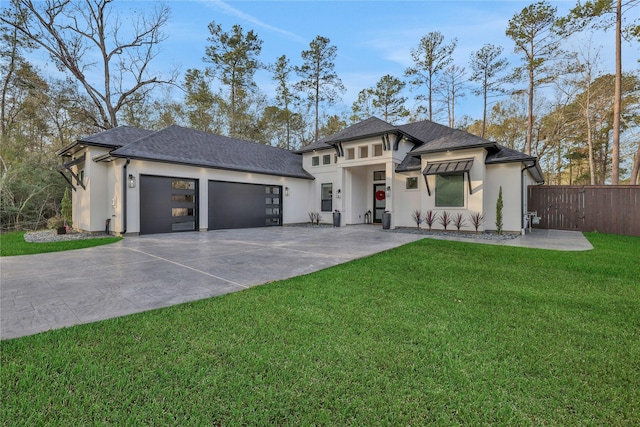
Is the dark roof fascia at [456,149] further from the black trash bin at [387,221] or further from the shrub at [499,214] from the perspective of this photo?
the black trash bin at [387,221]

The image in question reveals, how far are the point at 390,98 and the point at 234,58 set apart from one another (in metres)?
11.5

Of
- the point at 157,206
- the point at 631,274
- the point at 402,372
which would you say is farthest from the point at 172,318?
the point at 157,206

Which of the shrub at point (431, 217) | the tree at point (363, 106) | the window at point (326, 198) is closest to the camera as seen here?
the shrub at point (431, 217)

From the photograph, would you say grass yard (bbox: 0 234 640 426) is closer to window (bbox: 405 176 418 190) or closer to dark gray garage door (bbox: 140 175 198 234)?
dark gray garage door (bbox: 140 175 198 234)

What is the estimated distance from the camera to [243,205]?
12.4 metres

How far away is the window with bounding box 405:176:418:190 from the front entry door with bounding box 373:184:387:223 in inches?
92.8

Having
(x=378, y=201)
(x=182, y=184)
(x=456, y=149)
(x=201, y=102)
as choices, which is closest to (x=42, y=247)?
(x=182, y=184)

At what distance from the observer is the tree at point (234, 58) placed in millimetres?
18250

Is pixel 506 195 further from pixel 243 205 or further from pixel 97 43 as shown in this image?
pixel 97 43

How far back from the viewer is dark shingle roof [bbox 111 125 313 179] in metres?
9.91

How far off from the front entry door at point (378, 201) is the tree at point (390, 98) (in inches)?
371

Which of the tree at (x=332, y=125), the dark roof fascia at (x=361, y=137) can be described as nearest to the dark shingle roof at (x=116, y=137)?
the dark roof fascia at (x=361, y=137)

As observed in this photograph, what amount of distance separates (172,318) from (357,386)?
1887mm

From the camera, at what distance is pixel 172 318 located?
263 centimetres
